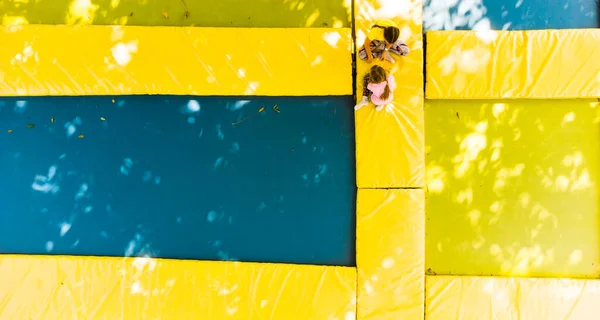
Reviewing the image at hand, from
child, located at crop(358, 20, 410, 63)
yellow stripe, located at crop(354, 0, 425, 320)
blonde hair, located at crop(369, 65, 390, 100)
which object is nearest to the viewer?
blonde hair, located at crop(369, 65, 390, 100)

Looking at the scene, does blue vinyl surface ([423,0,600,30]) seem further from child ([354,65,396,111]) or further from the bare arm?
child ([354,65,396,111])

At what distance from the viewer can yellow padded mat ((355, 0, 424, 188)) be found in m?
3.43

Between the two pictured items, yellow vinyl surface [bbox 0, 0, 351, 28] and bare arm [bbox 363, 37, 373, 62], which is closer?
bare arm [bbox 363, 37, 373, 62]

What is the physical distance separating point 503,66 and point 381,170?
142 centimetres

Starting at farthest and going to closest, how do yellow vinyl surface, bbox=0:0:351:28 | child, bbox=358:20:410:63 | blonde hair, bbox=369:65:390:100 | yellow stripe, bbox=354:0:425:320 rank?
yellow vinyl surface, bbox=0:0:351:28 → yellow stripe, bbox=354:0:425:320 → child, bbox=358:20:410:63 → blonde hair, bbox=369:65:390:100

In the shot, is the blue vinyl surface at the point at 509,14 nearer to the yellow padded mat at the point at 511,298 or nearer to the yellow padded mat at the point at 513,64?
the yellow padded mat at the point at 513,64

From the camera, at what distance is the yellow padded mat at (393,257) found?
3412 mm

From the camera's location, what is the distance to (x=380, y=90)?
10.8ft

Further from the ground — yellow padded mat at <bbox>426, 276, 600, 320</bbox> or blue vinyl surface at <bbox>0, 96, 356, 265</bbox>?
blue vinyl surface at <bbox>0, 96, 356, 265</bbox>

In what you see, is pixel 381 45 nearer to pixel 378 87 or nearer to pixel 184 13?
pixel 378 87

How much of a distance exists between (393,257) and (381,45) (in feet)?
6.07

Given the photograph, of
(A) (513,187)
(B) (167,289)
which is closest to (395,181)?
(A) (513,187)

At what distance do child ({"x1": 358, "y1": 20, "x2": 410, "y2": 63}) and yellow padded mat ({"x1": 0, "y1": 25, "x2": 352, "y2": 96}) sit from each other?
19 cm

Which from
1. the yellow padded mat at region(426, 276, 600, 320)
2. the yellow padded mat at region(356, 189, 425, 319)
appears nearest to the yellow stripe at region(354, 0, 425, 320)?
the yellow padded mat at region(356, 189, 425, 319)
